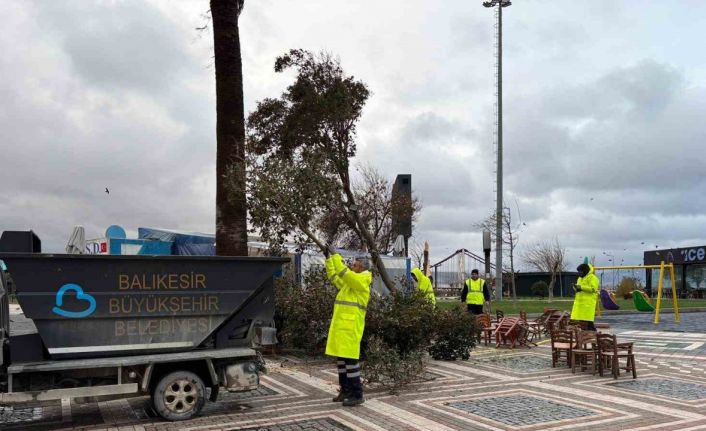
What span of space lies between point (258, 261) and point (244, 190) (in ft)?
11.2

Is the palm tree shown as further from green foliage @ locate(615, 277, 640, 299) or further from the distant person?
green foliage @ locate(615, 277, 640, 299)

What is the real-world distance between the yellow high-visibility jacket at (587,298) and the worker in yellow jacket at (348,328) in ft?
18.3

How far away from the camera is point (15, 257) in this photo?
5852 mm

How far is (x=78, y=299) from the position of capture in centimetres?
617

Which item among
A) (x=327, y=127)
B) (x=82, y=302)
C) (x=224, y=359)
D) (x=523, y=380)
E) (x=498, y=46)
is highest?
(x=498, y=46)

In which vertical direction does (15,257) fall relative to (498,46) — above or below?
below

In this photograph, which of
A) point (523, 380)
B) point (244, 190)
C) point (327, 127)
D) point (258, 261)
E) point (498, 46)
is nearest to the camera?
point (258, 261)

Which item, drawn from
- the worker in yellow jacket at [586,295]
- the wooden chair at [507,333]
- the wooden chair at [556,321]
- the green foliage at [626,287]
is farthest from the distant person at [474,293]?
the green foliage at [626,287]

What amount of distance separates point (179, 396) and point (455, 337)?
18.4 ft

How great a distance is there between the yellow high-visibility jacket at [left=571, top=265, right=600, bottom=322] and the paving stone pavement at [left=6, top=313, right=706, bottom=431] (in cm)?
134

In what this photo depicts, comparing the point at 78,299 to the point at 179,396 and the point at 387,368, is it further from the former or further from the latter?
the point at 387,368

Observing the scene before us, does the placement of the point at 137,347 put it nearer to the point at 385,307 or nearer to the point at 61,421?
the point at 61,421

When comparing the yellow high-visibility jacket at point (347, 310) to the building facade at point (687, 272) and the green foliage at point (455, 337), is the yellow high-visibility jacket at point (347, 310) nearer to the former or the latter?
the green foliage at point (455, 337)

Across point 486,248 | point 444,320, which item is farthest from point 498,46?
point 444,320
